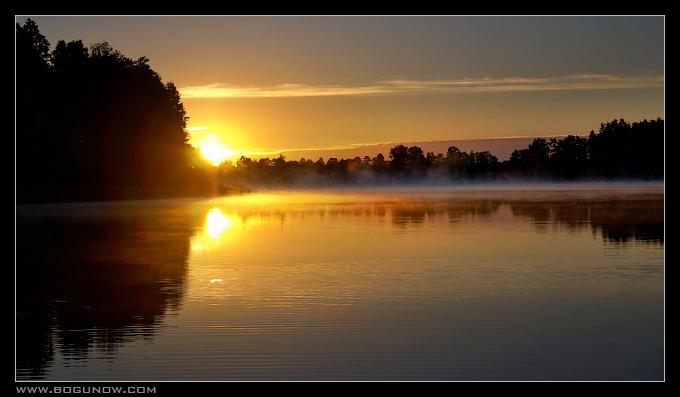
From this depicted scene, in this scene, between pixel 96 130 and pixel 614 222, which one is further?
pixel 96 130

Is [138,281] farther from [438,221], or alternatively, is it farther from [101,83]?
[101,83]

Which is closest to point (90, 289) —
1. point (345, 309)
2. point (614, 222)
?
point (345, 309)

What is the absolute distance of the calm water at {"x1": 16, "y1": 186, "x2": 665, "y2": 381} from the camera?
376 inches

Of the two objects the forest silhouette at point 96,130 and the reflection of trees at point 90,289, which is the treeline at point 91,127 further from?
the reflection of trees at point 90,289

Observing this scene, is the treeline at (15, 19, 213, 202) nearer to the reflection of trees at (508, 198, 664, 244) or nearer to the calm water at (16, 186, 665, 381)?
the reflection of trees at (508, 198, 664, 244)

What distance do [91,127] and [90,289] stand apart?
230ft

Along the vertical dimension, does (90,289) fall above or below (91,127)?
below

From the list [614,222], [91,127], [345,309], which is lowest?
[345,309]

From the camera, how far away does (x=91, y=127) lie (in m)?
81.5

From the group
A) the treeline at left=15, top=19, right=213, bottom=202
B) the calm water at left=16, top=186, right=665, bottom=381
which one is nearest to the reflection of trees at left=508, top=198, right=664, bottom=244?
the calm water at left=16, top=186, right=665, bottom=381

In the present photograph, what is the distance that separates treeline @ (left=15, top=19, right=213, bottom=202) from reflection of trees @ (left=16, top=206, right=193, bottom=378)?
134ft

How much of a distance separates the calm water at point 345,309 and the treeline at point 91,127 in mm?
47996

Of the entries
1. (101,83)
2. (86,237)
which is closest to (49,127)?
(101,83)

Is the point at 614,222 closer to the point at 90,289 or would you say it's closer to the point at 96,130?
the point at 90,289
